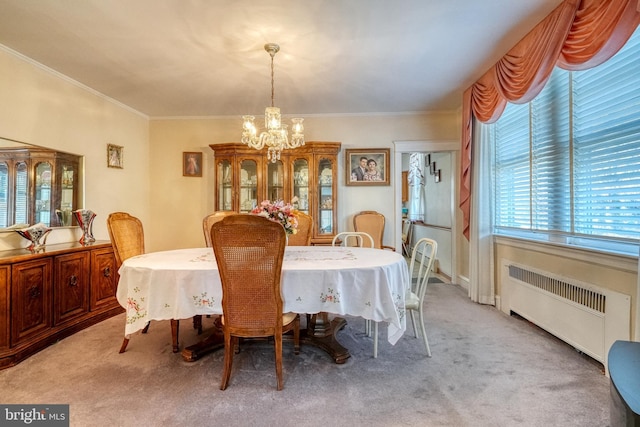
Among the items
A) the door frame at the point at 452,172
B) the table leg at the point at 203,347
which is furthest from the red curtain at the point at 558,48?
the table leg at the point at 203,347

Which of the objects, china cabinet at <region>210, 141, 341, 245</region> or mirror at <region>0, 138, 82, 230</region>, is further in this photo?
china cabinet at <region>210, 141, 341, 245</region>

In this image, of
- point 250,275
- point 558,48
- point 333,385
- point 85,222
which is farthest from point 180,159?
point 558,48

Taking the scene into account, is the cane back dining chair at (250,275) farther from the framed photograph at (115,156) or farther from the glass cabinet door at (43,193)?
the framed photograph at (115,156)

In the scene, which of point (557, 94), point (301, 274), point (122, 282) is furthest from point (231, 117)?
point (557, 94)

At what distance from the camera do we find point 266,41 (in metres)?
2.36

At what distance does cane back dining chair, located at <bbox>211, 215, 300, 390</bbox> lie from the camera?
1.61m

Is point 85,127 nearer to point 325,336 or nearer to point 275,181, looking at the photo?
point 275,181

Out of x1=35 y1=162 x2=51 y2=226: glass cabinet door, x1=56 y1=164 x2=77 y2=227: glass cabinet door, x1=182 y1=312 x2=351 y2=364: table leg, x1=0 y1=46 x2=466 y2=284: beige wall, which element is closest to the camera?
x1=182 y1=312 x2=351 y2=364: table leg

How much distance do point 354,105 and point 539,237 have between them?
255 centimetres

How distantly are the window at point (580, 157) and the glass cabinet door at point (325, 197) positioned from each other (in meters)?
2.07

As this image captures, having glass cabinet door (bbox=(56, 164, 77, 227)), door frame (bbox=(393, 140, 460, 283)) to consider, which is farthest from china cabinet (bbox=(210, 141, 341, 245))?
glass cabinet door (bbox=(56, 164, 77, 227))

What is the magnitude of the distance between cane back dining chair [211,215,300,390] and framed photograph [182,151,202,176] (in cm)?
302

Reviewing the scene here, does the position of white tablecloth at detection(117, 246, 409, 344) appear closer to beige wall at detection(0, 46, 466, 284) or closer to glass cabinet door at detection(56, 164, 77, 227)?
glass cabinet door at detection(56, 164, 77, 227)

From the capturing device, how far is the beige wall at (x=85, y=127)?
2527 mm
